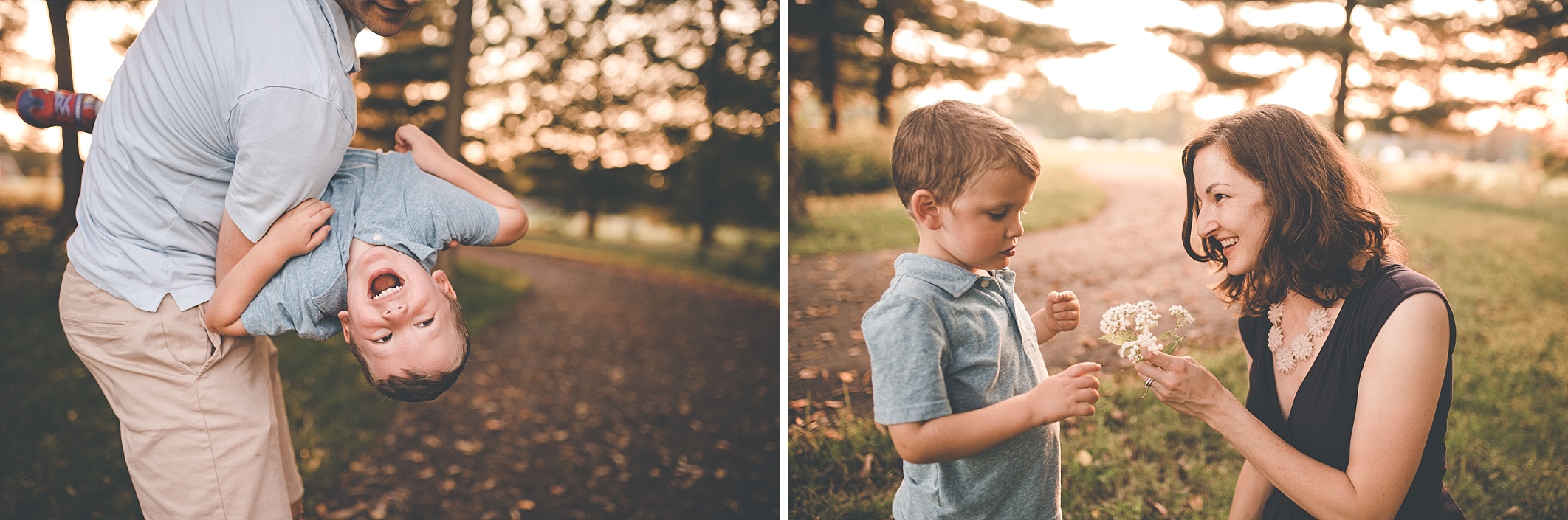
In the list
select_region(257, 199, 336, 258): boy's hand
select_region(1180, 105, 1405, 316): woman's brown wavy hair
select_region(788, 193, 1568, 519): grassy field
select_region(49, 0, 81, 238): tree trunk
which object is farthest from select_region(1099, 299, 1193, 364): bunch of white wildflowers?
select_region(49, 0, 81, 238): tree trunk

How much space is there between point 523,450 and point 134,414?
3004 millimetres

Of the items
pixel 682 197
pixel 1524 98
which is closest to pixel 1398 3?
pixel 1524 98

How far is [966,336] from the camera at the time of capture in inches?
72.6

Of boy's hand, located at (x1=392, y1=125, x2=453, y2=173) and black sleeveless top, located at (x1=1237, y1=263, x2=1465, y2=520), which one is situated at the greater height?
boy's hand, located at (x1=392, y1=125, x2=453, y2=173)

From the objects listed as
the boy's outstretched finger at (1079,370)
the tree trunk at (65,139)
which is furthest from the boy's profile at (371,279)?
the tree trunk at (65,139)

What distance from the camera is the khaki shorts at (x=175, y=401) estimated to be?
6.69 ft

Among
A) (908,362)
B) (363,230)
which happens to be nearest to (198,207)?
(363,230)

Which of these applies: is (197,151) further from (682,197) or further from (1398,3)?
(682,197)

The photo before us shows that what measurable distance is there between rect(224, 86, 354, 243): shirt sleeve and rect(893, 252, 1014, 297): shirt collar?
1328 millimetres

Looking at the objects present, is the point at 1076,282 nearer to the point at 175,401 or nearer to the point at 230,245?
the point at 230,245

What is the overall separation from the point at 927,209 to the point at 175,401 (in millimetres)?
2028

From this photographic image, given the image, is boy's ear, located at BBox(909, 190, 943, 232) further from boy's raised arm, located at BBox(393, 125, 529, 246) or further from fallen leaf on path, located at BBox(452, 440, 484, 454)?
fallen leaf on path, located at BBox(452, 440, 484, 454)

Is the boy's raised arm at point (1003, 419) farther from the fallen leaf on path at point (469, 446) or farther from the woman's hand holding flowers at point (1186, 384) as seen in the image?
the fallen leaf on path at point (469, 446)

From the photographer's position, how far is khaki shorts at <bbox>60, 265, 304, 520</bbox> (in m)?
2.04
